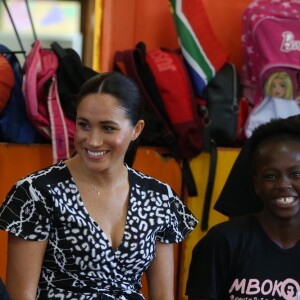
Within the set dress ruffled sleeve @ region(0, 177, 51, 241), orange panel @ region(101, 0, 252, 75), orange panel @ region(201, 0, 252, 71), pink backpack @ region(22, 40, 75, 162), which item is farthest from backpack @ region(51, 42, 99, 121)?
dress ruffled sleeve @ region(0, 177, 51, 241)

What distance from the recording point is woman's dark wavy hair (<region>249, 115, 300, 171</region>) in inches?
73.6

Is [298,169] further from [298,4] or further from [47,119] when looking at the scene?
[298,4]

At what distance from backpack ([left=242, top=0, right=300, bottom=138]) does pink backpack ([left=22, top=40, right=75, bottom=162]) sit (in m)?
0.79

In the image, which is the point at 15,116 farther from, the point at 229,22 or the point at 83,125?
the point at 229,22

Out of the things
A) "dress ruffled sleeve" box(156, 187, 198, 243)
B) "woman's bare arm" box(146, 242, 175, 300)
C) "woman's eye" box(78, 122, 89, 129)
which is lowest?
"woman's bare arm" box(146, 242, 175, 300)

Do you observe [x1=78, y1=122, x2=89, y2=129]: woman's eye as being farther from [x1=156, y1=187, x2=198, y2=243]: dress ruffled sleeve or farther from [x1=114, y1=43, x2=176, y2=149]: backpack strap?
[x1=114, y1=43, x2=176, y2=149]: backpack strap

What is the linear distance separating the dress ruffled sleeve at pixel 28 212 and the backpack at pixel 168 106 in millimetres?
1087

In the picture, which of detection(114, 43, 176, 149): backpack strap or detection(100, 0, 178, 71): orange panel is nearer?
detection(114, 43, 176, 149): backpack strap

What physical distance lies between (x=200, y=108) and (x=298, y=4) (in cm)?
68

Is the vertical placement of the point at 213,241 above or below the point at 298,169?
below

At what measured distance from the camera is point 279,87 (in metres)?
3.02

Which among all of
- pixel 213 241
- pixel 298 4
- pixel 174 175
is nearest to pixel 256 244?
pixel 213 241

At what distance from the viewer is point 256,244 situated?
1819 mm

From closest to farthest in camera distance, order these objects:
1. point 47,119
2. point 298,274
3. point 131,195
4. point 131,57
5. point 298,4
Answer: point 298,274 < point 131,195 < point 47,119 < point 131,57 < point 298,4
